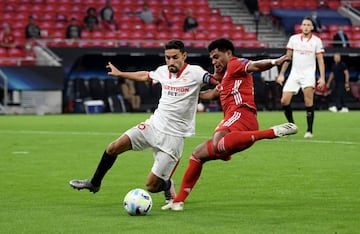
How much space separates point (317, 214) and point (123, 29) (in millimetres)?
29252

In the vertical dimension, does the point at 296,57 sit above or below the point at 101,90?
above

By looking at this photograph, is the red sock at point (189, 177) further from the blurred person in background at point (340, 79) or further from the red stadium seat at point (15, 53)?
the blurred person in background at point (340, 79)

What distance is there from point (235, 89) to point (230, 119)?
13.1 inches

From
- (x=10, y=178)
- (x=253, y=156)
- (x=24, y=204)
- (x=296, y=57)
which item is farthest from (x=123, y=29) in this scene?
(x=24, y=204)

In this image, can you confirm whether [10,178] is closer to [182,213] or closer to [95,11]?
[182,213]

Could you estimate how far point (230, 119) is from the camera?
10742 millimetres

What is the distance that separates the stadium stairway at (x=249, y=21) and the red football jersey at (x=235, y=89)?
29.3m

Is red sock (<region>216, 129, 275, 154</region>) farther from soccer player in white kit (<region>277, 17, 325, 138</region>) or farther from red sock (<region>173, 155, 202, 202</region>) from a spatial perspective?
soccer player in white kit (<region>277, 17, 325, 138</region>)

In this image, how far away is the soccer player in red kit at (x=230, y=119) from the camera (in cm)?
1026

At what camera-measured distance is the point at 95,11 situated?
38125 mm

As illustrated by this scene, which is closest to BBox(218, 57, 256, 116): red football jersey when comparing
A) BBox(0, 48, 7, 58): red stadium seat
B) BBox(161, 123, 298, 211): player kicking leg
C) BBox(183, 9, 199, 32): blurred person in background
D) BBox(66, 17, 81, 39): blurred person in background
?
BBox(161, 123, 298, 211): player kicking leg

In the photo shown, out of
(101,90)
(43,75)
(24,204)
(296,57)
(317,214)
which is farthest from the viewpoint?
(101,90)

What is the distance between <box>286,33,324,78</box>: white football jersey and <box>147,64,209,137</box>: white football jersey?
10330 mm

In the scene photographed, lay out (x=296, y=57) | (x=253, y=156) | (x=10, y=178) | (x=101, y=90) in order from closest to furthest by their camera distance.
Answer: (x=10, y=178), (x=253, y=156), (x=296, y=57), (x=101, y=90)
